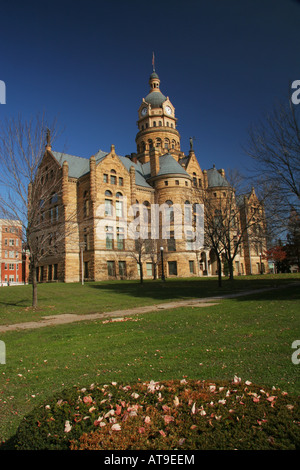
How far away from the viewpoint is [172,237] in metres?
51.0

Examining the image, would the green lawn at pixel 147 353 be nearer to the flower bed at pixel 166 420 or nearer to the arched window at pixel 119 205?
the flower bed at pixel 166 420

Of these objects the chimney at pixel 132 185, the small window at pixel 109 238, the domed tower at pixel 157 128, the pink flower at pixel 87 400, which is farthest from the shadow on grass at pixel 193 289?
the domed tower at pixel 157 128

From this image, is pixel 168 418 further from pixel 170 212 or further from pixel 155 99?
pixel 155 99

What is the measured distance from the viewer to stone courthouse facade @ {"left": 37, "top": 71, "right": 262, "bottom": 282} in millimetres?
44375

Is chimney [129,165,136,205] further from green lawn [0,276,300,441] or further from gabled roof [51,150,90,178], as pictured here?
green lawn [0,276,300,441]

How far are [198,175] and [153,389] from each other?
58.5m

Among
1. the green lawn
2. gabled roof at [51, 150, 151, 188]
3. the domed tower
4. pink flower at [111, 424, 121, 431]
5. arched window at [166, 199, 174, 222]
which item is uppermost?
the domed tower

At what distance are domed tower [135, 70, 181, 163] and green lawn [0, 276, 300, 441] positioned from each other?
183ft

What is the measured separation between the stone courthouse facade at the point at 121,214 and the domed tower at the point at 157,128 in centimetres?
654

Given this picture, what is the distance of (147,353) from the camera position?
8.02 metres

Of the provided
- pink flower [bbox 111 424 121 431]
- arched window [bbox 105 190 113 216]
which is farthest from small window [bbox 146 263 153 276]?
pink flower [bbox 111 424 121 431]

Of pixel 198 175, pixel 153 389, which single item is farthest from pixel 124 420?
pixel 198 175
